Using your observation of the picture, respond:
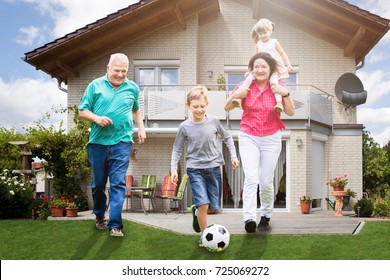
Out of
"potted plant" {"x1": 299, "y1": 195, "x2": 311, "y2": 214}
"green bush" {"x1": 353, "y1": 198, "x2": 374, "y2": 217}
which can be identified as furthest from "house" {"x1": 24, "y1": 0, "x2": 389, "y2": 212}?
"green bush" {"x1": 353, "y1": 198, "x2": 374, "y2": 217}

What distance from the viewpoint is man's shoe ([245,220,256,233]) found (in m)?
4.61

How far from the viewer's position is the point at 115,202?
14.2ft

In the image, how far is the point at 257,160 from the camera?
4336 mm

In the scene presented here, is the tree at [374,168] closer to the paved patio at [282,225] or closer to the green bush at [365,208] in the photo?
the green bush at [365,208]

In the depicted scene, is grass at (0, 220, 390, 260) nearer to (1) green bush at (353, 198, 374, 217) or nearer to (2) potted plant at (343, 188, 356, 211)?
(1) green bush at (353, 198, 374, 217)

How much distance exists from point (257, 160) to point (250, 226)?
25.6 inches

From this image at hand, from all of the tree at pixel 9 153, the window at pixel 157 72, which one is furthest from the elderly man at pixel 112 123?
the tree at pixel 9 153

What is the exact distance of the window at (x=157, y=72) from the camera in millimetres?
9727

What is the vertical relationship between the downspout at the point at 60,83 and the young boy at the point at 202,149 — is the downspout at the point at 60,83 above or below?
above

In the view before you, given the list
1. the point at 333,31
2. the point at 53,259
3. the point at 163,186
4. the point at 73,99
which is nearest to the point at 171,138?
the point at 163,186

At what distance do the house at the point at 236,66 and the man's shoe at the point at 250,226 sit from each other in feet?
7.65

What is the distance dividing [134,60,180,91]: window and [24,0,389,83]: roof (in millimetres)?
1041

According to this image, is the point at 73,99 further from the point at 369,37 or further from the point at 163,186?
the point at 369,37

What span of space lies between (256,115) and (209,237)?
3.31ft
